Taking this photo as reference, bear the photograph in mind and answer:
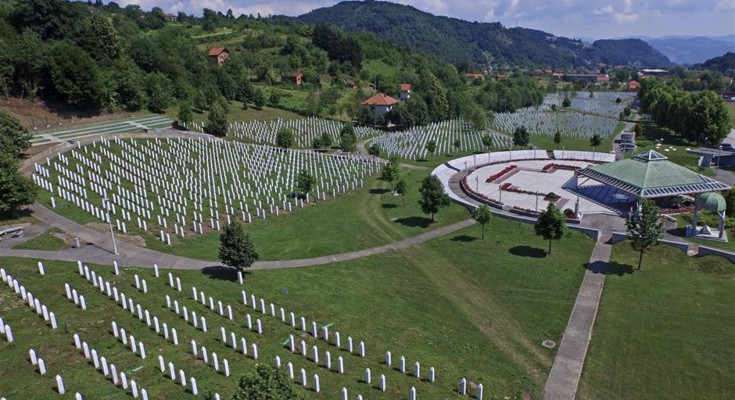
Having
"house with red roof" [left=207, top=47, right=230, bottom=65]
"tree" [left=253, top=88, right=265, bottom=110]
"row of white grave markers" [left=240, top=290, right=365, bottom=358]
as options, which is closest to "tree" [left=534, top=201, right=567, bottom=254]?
"row of white grave markers" [left=240, top=290, right=365, bottom=358]

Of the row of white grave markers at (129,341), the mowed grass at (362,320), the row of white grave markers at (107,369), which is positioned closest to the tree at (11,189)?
the mowed grass at (362,320)

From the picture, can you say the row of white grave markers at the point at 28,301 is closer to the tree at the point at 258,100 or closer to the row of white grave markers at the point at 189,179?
the row of white grave markers at the point at 189,179

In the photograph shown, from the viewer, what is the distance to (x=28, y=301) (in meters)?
23.9

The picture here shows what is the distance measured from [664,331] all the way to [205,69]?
97611 millimetres

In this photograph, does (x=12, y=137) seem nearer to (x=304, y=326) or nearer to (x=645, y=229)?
(x=304, y=326)

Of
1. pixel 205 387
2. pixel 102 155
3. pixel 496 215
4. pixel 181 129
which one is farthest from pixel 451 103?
A: pixel 205 387

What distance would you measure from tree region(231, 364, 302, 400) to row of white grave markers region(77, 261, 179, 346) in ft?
34.7

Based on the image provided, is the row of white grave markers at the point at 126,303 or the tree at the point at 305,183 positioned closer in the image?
the row of white grave markers at the point at 126,303

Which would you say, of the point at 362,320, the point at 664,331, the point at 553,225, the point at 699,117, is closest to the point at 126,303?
the point at 362,320

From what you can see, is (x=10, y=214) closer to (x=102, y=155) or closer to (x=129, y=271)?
(x=129, y=271)

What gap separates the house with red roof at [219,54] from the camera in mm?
138500

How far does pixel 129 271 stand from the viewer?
94.8 ft

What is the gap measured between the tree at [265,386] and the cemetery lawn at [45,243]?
24679 mm

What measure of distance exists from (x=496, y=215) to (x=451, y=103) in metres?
73.8
